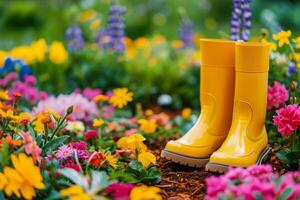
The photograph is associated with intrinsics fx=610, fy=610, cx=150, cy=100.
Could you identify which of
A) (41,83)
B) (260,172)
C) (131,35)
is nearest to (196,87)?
(41,83)

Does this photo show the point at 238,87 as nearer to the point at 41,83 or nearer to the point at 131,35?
the point at 41,83

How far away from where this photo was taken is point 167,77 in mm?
4535

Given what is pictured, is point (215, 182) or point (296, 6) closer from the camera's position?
point (215, 182)

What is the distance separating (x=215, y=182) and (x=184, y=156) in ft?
1.99

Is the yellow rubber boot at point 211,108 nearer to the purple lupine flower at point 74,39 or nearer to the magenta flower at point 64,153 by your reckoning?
the magenta flower at point 64,153

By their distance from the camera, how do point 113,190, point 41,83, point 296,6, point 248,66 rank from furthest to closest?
point 296,6
point 41,83
point 248,66
point 113,190

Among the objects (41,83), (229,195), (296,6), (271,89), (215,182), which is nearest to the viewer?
(229,195)

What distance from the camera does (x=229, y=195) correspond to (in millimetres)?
1666

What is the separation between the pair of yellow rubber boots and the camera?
233 cm

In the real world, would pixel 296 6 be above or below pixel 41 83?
above

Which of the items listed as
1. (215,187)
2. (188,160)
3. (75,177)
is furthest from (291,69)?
(75,177)

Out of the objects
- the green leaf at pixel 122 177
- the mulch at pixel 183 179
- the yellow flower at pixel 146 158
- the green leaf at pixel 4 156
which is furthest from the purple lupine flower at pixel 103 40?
the green leaf at pixel 4 156

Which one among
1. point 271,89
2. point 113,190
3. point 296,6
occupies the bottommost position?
point 113,190

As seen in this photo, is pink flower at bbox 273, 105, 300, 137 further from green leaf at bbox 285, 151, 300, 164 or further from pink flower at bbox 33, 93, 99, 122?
pink flower at bbox 33, 93, 99, 122
